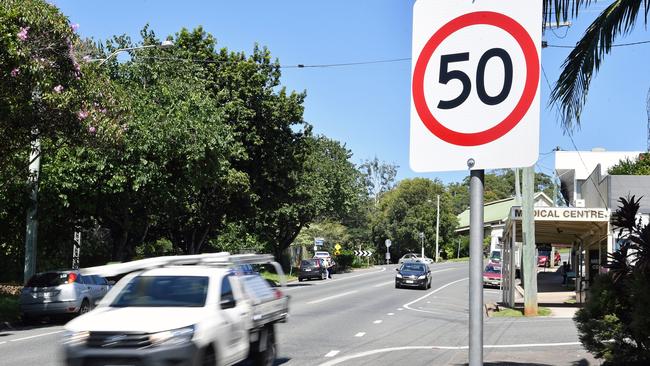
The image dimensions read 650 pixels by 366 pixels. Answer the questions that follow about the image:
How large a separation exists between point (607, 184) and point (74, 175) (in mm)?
22764

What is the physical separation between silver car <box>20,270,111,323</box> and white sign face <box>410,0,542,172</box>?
58.4 feet

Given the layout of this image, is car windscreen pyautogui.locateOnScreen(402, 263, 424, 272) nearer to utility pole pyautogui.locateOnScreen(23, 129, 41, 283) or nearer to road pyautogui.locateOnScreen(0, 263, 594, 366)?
road pyautogui.locateOnScreen(0, 263, 594, 366)

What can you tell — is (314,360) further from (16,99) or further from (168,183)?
(168,183)

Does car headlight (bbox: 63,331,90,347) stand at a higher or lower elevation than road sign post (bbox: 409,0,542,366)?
lower

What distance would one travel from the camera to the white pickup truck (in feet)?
25.4

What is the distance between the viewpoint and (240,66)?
35281mm

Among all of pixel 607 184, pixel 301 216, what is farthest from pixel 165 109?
pixel 301 216

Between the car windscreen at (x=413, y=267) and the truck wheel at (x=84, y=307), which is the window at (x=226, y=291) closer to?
the truck wheel at (x=84, y=307)

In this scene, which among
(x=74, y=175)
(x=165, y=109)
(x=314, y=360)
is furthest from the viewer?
(x=165, y=109)

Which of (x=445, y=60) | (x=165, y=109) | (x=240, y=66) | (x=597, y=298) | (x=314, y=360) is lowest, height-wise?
(x=314, y=360)

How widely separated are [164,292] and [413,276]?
30.6 meters

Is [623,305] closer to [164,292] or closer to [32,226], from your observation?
[164,292]

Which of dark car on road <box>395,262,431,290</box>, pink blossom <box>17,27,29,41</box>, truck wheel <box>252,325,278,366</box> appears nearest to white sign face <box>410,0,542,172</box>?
truck wheel <box>252,325,278,366</box>

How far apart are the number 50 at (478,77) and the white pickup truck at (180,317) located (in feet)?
18.9
